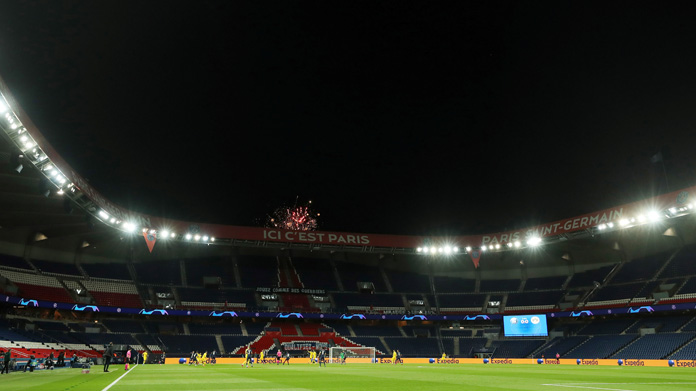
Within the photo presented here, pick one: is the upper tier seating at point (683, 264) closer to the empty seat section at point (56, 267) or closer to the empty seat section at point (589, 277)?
the empty seat section at point (589, 277)

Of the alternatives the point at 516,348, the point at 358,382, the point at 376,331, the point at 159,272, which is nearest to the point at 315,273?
the point at 376,331

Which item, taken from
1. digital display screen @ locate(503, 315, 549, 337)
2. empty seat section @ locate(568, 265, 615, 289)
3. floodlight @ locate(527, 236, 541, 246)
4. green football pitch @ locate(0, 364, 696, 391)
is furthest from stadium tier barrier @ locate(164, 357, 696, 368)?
green football pitch @ locate(0, 364, 696, 391)

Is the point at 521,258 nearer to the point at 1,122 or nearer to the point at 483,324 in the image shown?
the point at 483,324

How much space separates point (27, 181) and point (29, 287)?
53.1ft

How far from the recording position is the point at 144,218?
157ft

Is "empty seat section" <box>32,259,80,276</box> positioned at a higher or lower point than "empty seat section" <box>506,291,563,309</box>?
higher

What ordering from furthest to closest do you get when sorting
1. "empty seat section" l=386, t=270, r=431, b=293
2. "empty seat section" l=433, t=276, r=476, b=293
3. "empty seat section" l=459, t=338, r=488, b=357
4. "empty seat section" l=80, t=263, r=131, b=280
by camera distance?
1. "empty seat section" l=386, t=270, r=431, b=293
2. "empty seat section" l=433, t=276, r=476, b=293
3. "empty seat section" l=459, t=338, r=488, b=357
4. "empty seat section" l=80, t=263, r=131, b=280

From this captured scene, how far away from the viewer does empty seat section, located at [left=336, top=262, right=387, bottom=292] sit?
63312mm

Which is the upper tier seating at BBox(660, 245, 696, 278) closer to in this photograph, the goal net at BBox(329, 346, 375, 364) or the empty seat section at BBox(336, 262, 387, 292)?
the goal net at BBox(329, 346, 375, 364)

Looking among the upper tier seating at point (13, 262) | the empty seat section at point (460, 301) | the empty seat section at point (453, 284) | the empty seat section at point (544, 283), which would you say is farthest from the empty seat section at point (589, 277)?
the upper tier seating at point (13, 262)

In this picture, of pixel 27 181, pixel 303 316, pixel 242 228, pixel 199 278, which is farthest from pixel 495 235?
pixel 27 181

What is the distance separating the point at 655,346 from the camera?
4328 centimetres

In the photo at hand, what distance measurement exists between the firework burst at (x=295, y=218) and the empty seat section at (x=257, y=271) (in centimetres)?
521

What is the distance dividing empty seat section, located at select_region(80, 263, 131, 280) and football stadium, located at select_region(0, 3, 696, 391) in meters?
0.21
